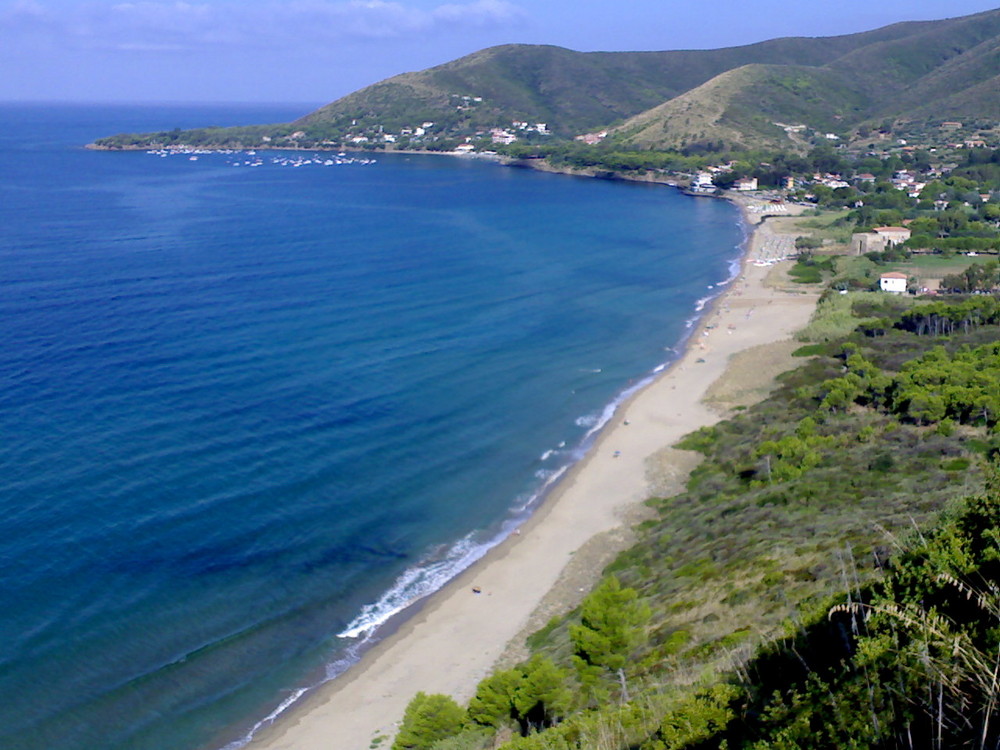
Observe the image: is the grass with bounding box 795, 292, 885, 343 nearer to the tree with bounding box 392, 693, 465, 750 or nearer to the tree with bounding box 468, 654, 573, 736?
the tree with bounding box 468, 654, 573, 736

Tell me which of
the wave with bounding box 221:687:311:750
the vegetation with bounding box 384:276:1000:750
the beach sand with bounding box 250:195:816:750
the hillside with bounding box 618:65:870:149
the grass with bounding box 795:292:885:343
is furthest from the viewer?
the hillside with bounding box 618:65:870:149

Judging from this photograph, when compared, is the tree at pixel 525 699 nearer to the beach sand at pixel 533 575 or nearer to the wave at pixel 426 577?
the beach sand at pixel 533 575

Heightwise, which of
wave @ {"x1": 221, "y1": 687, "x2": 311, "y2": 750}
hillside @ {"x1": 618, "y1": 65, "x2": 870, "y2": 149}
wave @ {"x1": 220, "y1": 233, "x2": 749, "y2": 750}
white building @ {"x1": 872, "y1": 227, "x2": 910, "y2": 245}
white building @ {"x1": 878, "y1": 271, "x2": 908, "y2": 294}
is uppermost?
hillside @ {"x1": 618, "y1": 65, "x2": 870, "y2": 149}

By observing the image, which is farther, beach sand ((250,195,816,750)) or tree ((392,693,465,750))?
beach sand ((250,195,816,750))

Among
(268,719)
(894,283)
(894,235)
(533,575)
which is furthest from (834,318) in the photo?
(268,719)

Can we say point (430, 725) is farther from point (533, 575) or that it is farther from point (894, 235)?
point (894, 235)

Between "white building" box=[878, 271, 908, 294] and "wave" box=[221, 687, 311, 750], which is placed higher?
"white building" box=[878, 271, 908, 294]

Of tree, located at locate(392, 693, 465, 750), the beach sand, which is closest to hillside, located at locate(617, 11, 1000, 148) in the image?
the beach sand
